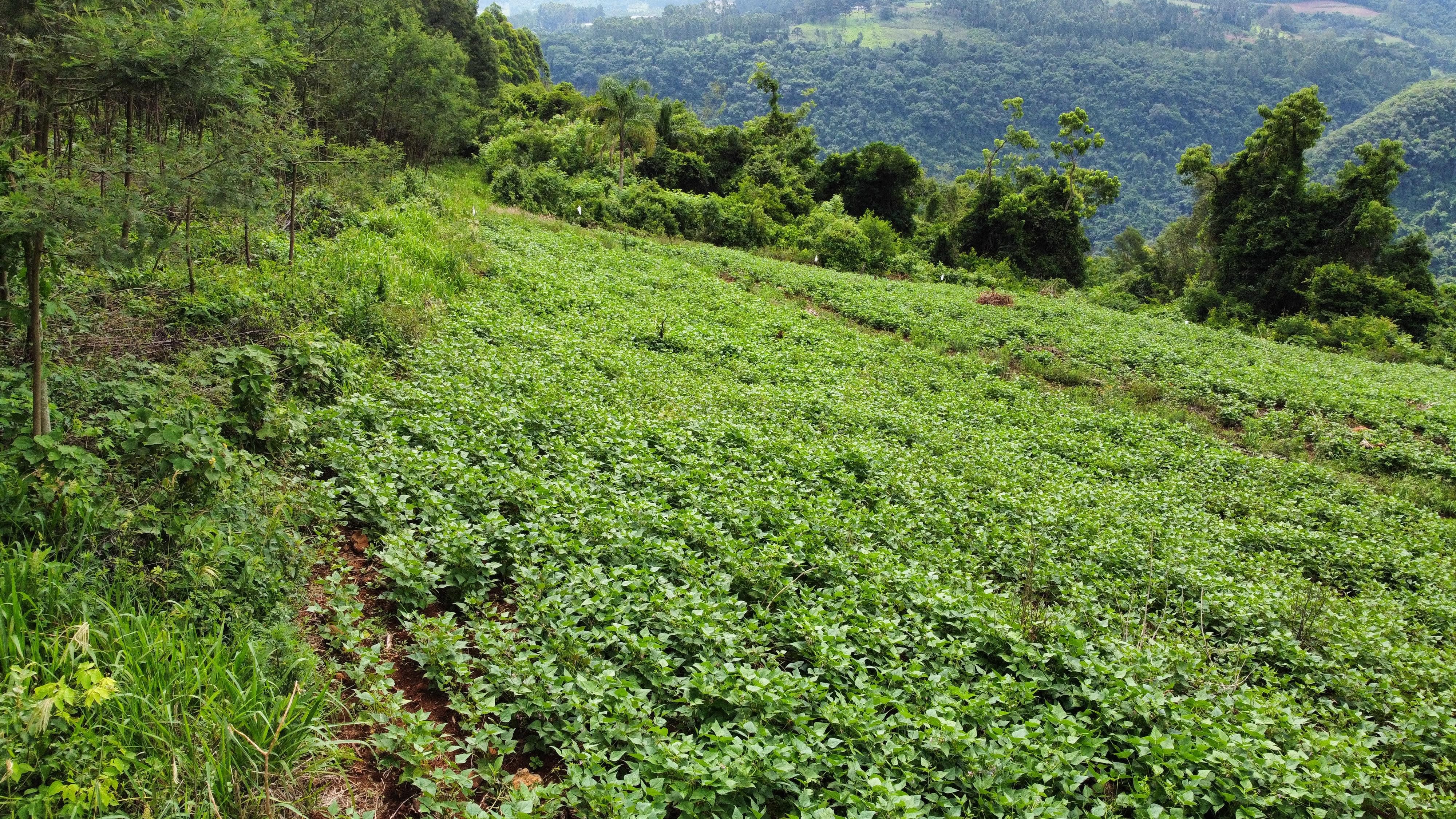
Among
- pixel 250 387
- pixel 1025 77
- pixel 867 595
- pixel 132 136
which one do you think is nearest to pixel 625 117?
pixel 132 136

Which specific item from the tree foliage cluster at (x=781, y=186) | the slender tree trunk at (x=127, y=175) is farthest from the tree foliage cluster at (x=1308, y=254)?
the slender tree trunk at (x=127, y=175)

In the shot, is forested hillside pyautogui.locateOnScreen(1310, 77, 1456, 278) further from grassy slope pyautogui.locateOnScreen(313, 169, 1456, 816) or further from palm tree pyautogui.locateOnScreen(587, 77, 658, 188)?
grassy slope pyautogui.locateOnScreen(313, 169, 1456, 816)

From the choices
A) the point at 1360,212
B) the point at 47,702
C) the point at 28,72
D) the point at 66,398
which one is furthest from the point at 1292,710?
the point at 1360,212

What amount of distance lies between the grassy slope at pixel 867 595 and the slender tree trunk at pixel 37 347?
169cm

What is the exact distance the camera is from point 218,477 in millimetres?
3957

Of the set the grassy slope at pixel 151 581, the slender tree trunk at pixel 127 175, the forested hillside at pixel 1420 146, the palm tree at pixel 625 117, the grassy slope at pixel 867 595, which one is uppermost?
the forested hillside at pixel 1420 146

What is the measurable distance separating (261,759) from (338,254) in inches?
374

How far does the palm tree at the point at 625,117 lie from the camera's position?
116 ft

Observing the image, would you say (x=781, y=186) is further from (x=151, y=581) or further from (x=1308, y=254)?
(x=151, y=581)

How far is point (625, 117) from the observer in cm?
3584

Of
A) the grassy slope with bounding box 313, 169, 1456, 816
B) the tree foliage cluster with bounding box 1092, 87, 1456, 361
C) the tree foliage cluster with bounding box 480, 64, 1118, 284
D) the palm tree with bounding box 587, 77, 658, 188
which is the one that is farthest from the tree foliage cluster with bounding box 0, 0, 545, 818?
the tree foliage cluster with bounding box 1092, 87, 1456, 361

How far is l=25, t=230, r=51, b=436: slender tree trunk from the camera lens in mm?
3666

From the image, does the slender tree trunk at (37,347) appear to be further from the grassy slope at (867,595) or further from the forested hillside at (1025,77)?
the forested hillside at (1025,77)

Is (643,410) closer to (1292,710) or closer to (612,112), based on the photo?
(1292,710)
